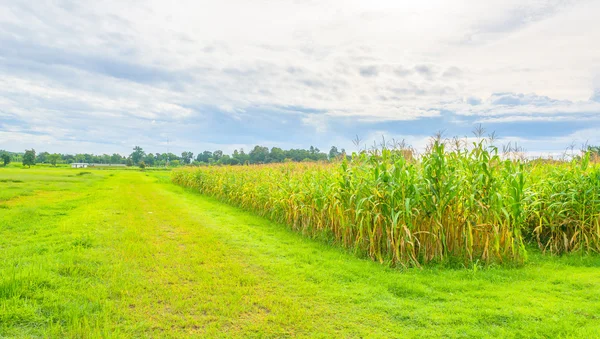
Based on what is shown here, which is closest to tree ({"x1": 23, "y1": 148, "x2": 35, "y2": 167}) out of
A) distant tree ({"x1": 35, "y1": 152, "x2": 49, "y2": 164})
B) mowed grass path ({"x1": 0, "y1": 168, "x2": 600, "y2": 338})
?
distant tree ({"x1": 35, "y1": 152, "x2": 49, "y2": 164})

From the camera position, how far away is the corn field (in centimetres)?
597

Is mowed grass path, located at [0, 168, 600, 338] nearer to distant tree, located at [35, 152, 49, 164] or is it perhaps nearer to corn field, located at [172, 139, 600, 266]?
corn field, located at [172, 139, 600, 266]

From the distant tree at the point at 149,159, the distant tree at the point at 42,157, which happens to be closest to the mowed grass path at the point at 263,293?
the distant tree at the point at 149,159

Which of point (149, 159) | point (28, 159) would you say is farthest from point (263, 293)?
point (149, 159)

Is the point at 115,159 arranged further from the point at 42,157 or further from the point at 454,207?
the point at 454,207

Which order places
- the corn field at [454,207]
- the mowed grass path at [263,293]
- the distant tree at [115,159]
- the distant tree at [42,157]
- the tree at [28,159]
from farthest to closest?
the distant tree at [115,159]
the distant tree at [42,157]
the tree at [28,159]
the corn field at [454,207]
the mowed grass path at [263,293]

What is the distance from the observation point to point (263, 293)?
4.85 meters

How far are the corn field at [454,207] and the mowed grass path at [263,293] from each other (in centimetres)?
48

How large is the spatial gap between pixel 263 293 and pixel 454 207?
3875 mm

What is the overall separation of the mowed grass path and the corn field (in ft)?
1.58

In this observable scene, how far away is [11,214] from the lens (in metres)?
10.6

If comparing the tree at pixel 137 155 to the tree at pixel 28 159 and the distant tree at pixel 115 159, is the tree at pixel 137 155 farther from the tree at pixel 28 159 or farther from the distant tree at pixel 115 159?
the tree at pixel 28 159

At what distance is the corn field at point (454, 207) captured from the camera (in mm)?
5973

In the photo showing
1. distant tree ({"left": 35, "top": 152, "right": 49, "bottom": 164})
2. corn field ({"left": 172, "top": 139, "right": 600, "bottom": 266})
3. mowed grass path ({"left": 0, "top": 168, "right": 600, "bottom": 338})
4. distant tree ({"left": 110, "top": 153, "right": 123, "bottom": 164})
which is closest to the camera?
mowed grass path ({"left": 0, "top": 168, "right": 600, "bottom": 338})
